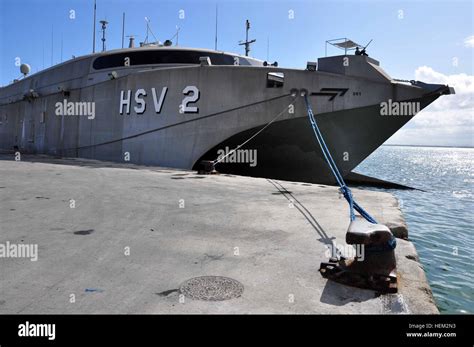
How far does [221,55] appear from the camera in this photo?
17250 mm

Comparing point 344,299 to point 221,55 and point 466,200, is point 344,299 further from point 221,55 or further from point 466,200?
point 466,200

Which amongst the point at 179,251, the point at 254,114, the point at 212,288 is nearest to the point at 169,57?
the point at 254,114

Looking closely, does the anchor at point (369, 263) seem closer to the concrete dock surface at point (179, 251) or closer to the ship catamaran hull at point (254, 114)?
the concrete dock surface at point (179, 251)

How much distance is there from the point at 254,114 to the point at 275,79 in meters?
1.42

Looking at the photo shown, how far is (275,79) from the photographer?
44.1ft

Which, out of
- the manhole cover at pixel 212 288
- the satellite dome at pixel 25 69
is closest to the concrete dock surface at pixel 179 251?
the manhole cover at pixel 212 288

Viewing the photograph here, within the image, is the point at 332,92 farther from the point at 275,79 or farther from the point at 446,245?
the point at 446,245

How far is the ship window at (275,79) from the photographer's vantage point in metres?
13.4

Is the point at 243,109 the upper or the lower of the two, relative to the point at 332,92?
lower

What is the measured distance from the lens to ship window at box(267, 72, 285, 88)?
1342 centimetres

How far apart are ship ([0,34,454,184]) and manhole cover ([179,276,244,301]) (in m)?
9.85

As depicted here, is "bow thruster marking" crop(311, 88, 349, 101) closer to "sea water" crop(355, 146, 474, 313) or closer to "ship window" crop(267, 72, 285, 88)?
"ship window" crop(267, 72, 285, 88)

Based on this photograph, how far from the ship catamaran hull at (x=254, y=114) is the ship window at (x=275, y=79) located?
0.11ft

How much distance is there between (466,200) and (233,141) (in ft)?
38.8
